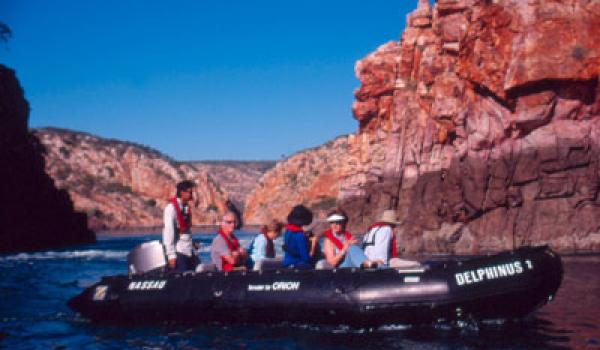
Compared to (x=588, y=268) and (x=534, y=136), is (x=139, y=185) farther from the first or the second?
(x=588, y=268)

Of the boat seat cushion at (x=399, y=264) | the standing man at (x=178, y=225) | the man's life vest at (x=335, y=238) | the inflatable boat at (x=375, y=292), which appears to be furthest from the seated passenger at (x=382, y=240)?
the standing man at (x=178, y=225)

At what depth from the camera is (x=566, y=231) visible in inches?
1168

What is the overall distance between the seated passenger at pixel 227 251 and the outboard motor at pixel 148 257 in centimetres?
119

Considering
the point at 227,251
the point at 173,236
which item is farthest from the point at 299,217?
the point at 173,236

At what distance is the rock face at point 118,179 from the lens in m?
127

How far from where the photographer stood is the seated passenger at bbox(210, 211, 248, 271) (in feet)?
40.5

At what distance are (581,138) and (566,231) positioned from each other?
461cm

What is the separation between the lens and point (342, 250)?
1191cm

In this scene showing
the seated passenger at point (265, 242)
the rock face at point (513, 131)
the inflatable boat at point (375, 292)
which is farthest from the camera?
the rock face at point (513, 131)

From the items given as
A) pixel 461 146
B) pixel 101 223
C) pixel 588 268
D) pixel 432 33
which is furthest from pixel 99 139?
pixel 588 268

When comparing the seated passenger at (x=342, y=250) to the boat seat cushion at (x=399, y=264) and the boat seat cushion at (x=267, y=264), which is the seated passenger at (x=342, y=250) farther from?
the boat seat cushion at (x=267, y=264)

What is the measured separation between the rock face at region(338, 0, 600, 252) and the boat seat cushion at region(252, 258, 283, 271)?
2024cm

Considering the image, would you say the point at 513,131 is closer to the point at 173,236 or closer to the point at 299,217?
the point at 299,217

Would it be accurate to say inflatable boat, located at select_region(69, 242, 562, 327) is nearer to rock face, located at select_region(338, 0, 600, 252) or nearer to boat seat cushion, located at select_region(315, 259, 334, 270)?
boat seat cushion, located at select_region(315, 259, 334, 270)
